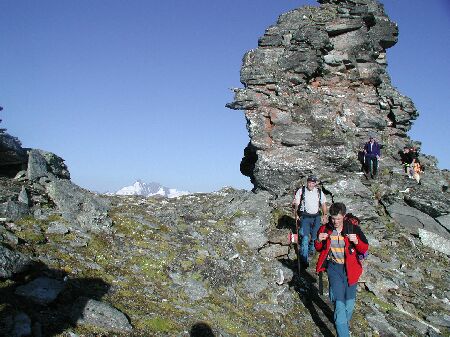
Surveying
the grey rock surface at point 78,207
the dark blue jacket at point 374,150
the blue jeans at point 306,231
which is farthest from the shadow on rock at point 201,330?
the dark blue jacket at point 374,150

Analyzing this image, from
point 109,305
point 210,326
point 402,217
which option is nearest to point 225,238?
point 210,326

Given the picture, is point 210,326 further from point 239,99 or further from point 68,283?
point 239,99

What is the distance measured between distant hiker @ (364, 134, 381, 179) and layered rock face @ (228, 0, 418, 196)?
917 millimetres

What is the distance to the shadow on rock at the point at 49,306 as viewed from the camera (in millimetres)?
6434

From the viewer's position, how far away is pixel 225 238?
13.5 metres

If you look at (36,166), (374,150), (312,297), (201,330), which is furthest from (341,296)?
(374,150)

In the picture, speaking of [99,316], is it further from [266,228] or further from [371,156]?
[371,156]

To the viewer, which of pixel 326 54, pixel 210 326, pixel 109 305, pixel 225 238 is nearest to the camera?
pixel 109 305

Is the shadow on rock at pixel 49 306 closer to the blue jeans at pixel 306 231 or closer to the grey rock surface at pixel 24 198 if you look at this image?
the grey rock surface at pixel 24 198

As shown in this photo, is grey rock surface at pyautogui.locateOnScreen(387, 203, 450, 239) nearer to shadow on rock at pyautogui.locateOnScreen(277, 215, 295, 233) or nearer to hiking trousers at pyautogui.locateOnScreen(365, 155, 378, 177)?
hiking trousers at pyautogui.locateOnScreen(365, 155, 378, 177)

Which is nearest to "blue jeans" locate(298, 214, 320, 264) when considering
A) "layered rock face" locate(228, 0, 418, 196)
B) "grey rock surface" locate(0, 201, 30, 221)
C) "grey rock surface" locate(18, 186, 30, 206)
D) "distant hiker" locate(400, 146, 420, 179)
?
"layered rock face" locate(228, 0, 418, 196)

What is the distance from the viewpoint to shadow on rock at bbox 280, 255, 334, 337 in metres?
10.1

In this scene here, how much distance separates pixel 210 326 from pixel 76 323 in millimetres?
2947

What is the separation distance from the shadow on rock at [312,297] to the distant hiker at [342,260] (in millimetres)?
1381
